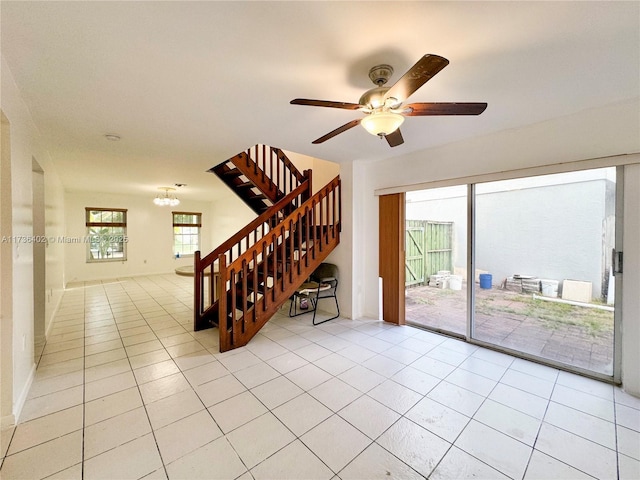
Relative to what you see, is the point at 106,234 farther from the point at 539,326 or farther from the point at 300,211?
the point at 539,326

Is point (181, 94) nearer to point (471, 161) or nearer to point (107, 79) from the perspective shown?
point (107, 79)

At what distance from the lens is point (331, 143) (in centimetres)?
331


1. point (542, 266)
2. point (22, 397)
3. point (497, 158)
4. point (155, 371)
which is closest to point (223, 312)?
point (155, 371)

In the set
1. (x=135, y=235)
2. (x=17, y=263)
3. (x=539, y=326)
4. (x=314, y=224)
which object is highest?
(x=314, y=224)

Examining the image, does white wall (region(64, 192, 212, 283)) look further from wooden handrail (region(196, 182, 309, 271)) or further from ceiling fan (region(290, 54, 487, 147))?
ceiling fan (region(290, 54, 487, 147))

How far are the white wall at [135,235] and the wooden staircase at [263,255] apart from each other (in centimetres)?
469

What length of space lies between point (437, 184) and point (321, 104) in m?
2.30

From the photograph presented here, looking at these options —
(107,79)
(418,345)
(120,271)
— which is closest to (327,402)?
(418,345)

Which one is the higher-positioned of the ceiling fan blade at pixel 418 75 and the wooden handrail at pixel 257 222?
the ceiling fan blade at pixel 418 75

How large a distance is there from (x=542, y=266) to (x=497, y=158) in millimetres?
1295

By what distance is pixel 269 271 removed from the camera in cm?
414

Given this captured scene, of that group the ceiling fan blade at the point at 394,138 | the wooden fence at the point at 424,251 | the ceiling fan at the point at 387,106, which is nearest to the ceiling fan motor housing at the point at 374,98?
the ceiling fan at the point at 387,106

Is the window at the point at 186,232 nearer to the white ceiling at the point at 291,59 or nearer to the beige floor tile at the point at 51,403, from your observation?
the white ceiling at the point at 291,59

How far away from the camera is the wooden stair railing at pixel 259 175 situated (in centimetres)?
458
